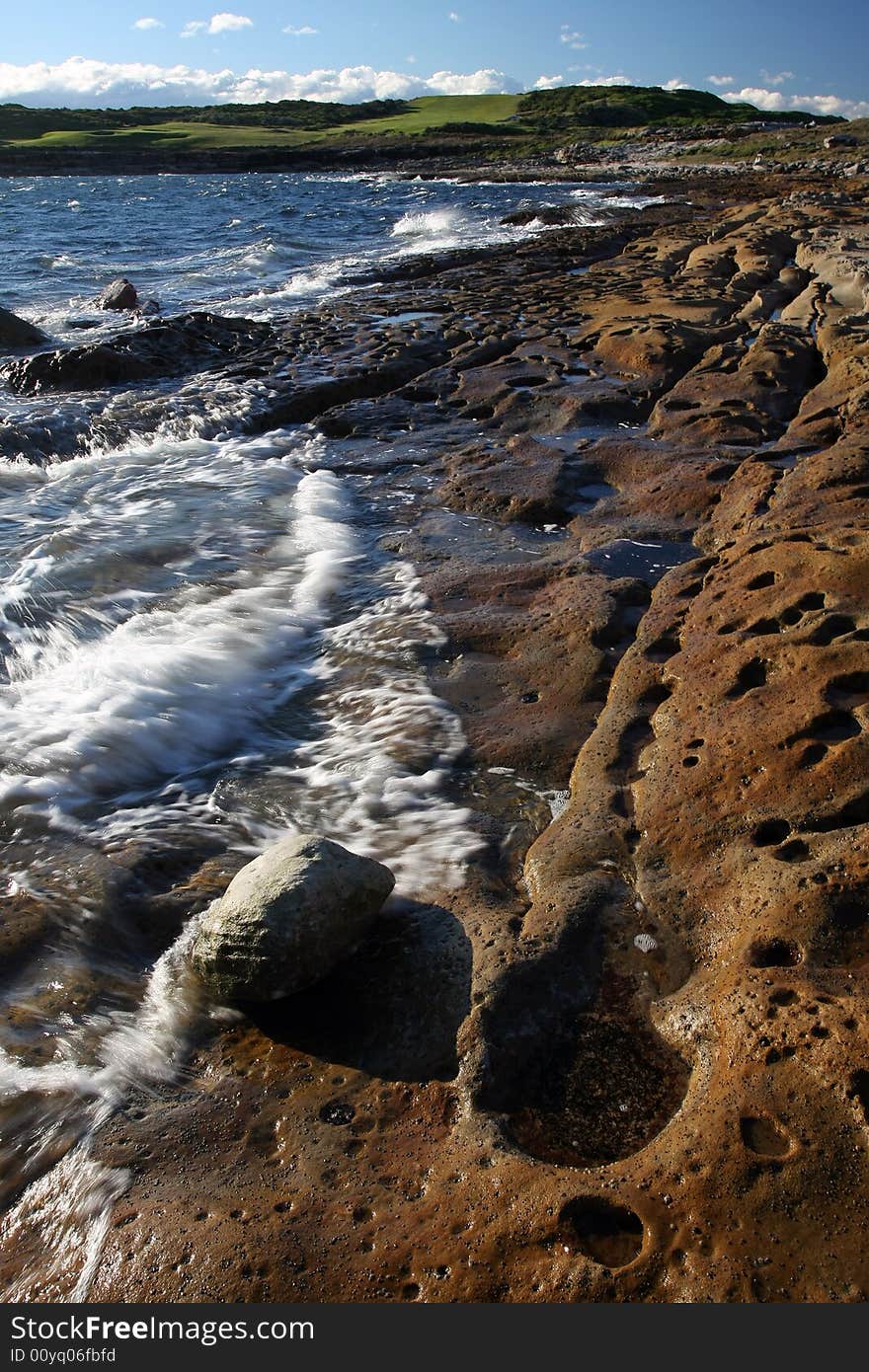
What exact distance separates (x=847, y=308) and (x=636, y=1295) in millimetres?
11057

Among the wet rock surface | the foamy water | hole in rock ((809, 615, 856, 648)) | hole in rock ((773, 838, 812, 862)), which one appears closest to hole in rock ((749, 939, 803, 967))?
the wet rock surface

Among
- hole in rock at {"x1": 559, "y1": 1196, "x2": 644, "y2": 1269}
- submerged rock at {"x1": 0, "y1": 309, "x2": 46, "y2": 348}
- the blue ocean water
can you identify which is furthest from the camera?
the blue ocean water

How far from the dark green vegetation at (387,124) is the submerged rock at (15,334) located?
51.1 meters

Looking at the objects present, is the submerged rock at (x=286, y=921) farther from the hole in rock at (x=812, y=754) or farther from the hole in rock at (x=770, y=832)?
the hole in rock at (x=812, y=754)

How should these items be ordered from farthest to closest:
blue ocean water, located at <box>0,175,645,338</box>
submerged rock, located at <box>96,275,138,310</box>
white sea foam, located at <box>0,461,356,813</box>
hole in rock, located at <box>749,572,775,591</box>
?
blue ocean water, located at <box>0,175,645,338</box> → submerged rock, located at <box>96,275,138,310</box> → hole in rock, located at <box>749,572,775,591</box> → white sea foam, located at <box>0,461,356,813</box>

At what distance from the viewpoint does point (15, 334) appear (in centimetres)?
1328

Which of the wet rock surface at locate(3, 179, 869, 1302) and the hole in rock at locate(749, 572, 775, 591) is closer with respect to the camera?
the wet rock surface at locate(3, 179, 869, 1302)

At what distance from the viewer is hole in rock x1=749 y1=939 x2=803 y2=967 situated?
294 cm

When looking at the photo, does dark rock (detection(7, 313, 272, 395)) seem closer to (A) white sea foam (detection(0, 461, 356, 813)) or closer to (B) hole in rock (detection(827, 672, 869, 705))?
(A) white sea foam (detection(0, 461, 356, 813))

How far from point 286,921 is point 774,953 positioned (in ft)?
5.22

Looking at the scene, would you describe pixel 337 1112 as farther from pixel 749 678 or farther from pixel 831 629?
pixel 831 629

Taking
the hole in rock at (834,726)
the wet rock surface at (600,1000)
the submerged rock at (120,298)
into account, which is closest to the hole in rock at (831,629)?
the wet rock surface at (600,1000)

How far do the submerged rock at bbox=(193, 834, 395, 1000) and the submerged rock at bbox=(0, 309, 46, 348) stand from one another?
12300mm

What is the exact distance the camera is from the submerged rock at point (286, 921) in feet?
10.4
